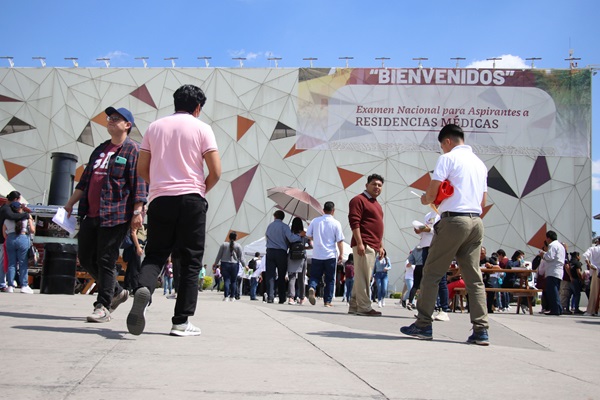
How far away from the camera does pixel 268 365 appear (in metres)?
3.20

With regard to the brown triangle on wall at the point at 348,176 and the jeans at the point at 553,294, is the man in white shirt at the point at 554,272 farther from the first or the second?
the brown triangle on wall at the point at 348,176

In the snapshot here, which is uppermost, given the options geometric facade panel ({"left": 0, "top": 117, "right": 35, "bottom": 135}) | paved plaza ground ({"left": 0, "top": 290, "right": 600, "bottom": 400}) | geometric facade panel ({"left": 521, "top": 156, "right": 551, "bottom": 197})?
geometric facade panel ({"left": 0, "top": 117, "right": 35, "bottom": 135})

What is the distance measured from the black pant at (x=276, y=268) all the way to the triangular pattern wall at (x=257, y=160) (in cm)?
1439

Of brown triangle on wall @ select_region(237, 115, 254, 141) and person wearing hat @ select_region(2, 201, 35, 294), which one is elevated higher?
brown triangle on wall @ select_region(237, 115, 254, 141)

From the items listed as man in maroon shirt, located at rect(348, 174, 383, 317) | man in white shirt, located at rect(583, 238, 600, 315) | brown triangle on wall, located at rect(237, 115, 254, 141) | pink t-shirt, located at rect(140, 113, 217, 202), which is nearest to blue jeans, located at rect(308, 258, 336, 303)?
man in maroon shirt, located at rect(348, 174, 383, 317)

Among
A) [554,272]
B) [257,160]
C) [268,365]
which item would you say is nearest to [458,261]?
[268,365]

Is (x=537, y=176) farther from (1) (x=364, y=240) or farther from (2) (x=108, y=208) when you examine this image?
(2) (x=108, y=208)

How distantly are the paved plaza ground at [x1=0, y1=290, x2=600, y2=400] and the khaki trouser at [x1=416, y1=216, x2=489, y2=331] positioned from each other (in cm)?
27

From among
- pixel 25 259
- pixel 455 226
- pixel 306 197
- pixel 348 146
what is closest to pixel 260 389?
pixel 455 226

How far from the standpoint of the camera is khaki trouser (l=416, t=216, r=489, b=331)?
5.02m

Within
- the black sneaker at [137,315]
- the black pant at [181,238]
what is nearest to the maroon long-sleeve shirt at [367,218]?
the black pant at [181,238]

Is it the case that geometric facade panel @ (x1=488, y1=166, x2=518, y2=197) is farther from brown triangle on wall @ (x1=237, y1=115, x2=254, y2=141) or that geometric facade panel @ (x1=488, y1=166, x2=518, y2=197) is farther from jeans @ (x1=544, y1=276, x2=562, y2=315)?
jeans @ (x1=544, y1=276, x2=562, y2=315)

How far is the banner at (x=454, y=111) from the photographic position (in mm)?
27156

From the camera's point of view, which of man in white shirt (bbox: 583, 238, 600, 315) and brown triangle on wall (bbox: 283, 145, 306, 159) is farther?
brown triangle on wall (bbox: 283, 145, 306, 159)
